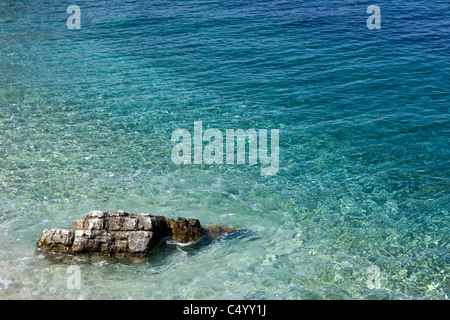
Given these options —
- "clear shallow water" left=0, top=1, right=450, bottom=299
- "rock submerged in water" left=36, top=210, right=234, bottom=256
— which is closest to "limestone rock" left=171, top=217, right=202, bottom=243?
"clear shallow water" left=0, top=1, right=450, bottom=299

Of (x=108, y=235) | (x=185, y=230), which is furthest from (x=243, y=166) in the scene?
(x=108, y=235)

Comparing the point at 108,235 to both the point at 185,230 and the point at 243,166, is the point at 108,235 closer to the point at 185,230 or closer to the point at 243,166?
the point at 185,230

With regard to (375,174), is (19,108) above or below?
above

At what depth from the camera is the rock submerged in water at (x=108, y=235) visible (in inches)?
436

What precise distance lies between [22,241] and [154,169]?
5096 millimetres

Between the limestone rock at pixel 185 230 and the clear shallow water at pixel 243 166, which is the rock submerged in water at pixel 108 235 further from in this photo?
the limestone rock at pixel 185 230

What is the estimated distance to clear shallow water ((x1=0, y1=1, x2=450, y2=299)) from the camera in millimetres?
10914

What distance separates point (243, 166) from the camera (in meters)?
16.0

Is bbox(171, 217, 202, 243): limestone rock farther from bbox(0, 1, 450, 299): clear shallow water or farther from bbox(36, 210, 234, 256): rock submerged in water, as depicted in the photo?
bbox(36, 210, 234, 256): rock submerged in water

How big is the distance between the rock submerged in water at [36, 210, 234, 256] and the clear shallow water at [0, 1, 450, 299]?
35 centimetres

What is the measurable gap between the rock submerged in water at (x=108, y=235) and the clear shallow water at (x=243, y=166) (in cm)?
35

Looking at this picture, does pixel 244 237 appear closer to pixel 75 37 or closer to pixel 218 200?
pixel 218 200

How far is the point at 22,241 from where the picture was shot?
11.9 metres
